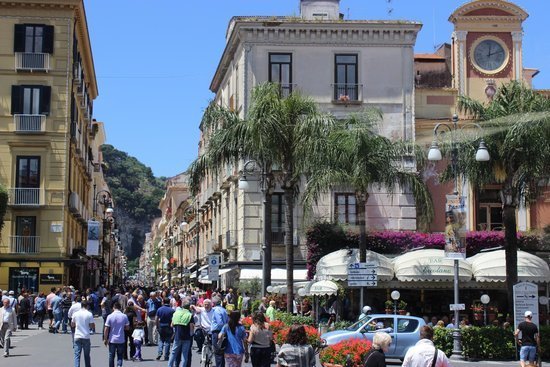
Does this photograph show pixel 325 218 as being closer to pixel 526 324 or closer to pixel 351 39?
pixel 351 39

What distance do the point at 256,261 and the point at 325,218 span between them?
12.8 feet

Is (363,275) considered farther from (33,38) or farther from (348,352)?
(33,38)

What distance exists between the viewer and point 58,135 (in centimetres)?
4528

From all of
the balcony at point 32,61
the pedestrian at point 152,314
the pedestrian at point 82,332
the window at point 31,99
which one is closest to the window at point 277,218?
the window at point 31,99

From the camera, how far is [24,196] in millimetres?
44594

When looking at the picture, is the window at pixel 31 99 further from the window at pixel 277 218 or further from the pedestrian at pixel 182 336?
the pedestrian at pixel 182 336

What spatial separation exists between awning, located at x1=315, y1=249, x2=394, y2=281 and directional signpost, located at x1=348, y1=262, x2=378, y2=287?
24.9 ft

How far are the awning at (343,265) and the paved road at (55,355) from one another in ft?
29.2

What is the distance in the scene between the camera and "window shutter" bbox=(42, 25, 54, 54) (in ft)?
148

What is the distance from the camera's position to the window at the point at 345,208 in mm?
41375

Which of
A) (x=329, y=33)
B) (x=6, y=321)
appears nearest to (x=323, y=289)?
(x=6, y=321)

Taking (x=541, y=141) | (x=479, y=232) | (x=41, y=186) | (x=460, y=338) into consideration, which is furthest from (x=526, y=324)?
(x=41, y=186)

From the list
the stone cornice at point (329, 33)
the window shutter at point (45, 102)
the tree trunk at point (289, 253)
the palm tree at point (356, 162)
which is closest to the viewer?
the palm tree at point (356, 162)

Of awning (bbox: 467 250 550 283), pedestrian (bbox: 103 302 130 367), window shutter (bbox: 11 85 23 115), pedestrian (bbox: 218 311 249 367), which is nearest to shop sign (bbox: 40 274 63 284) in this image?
window shutter (bbox: 11 85 23 115)
